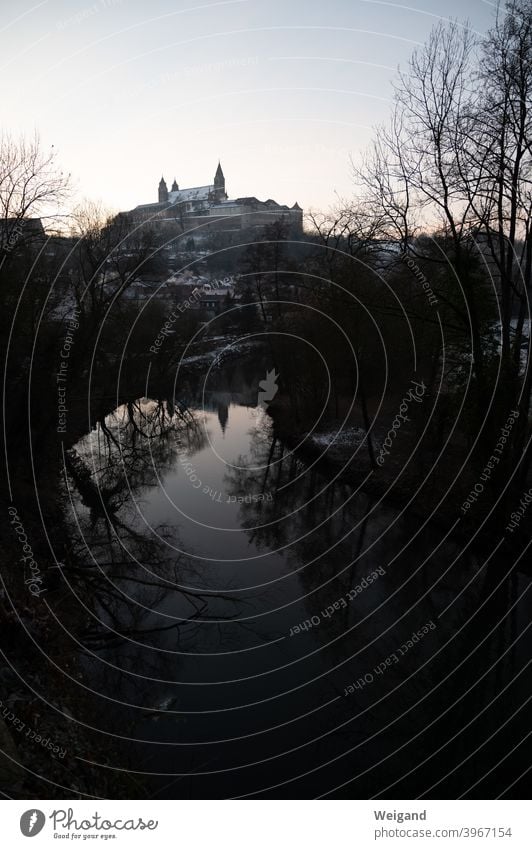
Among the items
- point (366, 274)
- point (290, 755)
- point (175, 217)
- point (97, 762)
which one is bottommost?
point (290, 755)

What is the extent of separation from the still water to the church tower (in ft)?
574

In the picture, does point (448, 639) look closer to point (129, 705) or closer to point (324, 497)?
point (129, 705)

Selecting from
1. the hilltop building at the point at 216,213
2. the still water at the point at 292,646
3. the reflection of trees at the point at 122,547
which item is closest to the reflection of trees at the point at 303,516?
the still water at the point at 292,646

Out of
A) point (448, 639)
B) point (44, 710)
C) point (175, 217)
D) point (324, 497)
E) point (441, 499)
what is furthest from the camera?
point (175, 217)

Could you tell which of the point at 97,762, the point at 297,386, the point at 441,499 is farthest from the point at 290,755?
the point at 297,386

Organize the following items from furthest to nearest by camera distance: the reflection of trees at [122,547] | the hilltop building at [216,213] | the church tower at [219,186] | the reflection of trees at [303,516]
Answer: the church tower at [219,186] → the hilltop building at [216,213] → the reflection of trees at [303,516] → the reflection of trees at [122,547]

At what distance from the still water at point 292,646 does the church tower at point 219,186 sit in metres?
175

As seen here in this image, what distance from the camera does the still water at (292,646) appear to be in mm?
9008

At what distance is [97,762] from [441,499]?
1397 cm

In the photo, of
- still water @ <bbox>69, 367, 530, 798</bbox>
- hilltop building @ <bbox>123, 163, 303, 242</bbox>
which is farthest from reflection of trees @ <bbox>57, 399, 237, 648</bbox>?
hilltop building @ <bbox>123, 163, 303, 242</bbox>

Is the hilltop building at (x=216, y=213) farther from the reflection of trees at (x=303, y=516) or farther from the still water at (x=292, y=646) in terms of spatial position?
the still water at (x=292, y=646)

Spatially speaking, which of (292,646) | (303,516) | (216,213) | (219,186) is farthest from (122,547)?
(219,186)

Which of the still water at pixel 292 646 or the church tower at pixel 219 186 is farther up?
the church tower at pixel 219 186

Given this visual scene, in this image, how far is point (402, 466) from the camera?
22.8 meters
